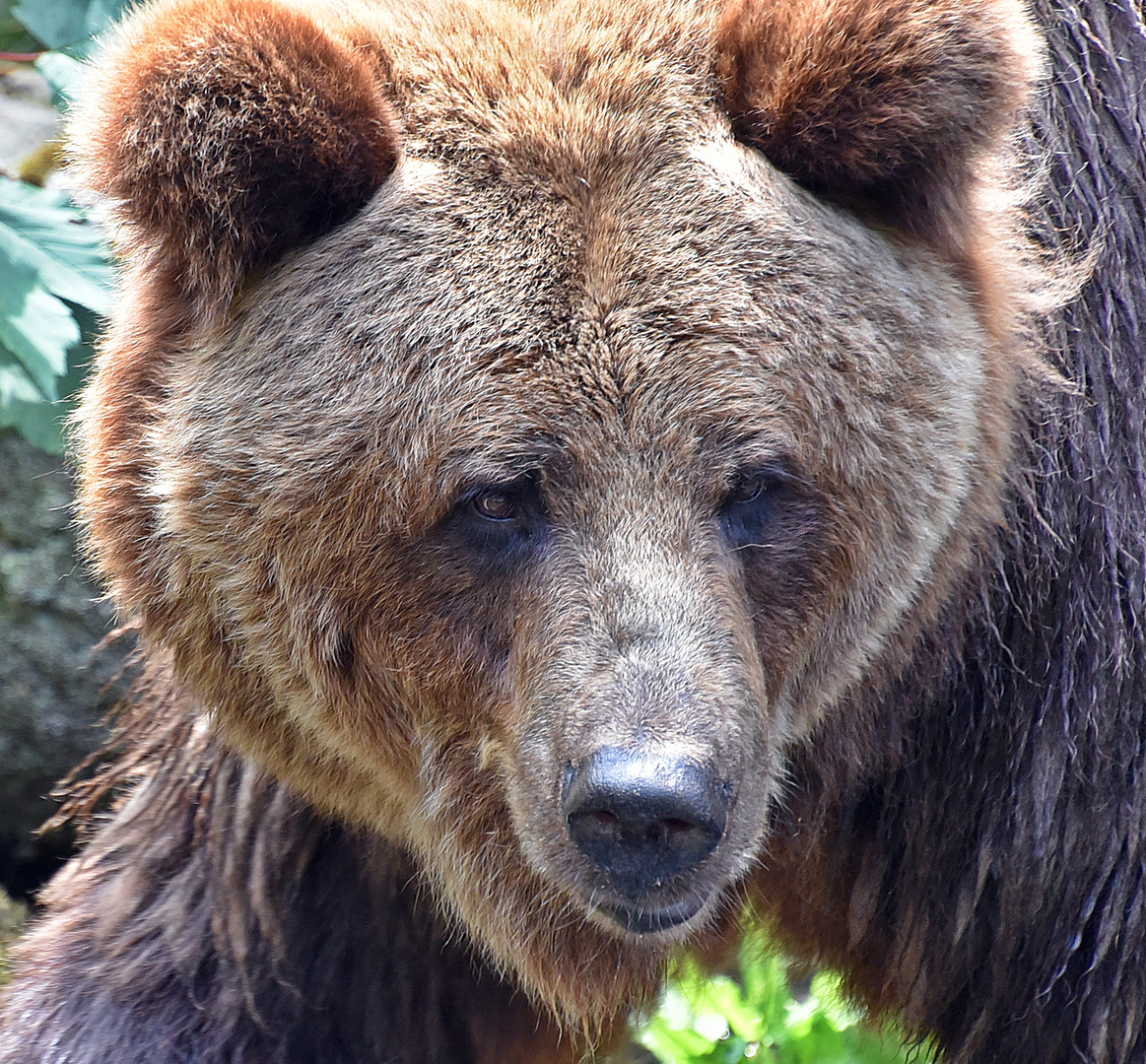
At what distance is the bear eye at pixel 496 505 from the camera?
2.73 metres

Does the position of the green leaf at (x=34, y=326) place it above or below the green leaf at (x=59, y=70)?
below

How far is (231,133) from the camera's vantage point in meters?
2.60

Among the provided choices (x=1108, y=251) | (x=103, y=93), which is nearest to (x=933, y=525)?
(x=1108, y=251)

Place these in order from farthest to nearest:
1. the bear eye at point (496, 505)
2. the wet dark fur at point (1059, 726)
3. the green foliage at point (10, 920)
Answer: the green foliage at point (10, 920) < the wet dark fur at point (1059, 726) < the bear eye at point (496, 505)

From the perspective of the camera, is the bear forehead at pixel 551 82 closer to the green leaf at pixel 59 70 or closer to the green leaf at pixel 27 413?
the green leaf at pixel 59 70

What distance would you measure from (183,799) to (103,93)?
1797mm

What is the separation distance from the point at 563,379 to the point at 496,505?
0.26 m

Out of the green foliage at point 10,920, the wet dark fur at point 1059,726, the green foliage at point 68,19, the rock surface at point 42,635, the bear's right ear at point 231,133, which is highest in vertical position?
the bear's right ear at point 231,133

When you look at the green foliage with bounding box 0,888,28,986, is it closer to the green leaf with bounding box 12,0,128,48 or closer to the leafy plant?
the leafy plant

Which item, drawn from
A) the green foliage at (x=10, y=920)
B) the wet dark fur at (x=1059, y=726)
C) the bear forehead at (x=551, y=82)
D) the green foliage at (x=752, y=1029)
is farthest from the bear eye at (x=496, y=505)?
the green foliage at (x=10, y=920)

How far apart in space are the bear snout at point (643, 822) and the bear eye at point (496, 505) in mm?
471

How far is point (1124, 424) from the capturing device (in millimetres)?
3207

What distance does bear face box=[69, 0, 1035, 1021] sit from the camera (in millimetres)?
2635

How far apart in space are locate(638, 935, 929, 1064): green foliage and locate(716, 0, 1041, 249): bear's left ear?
108 inches
